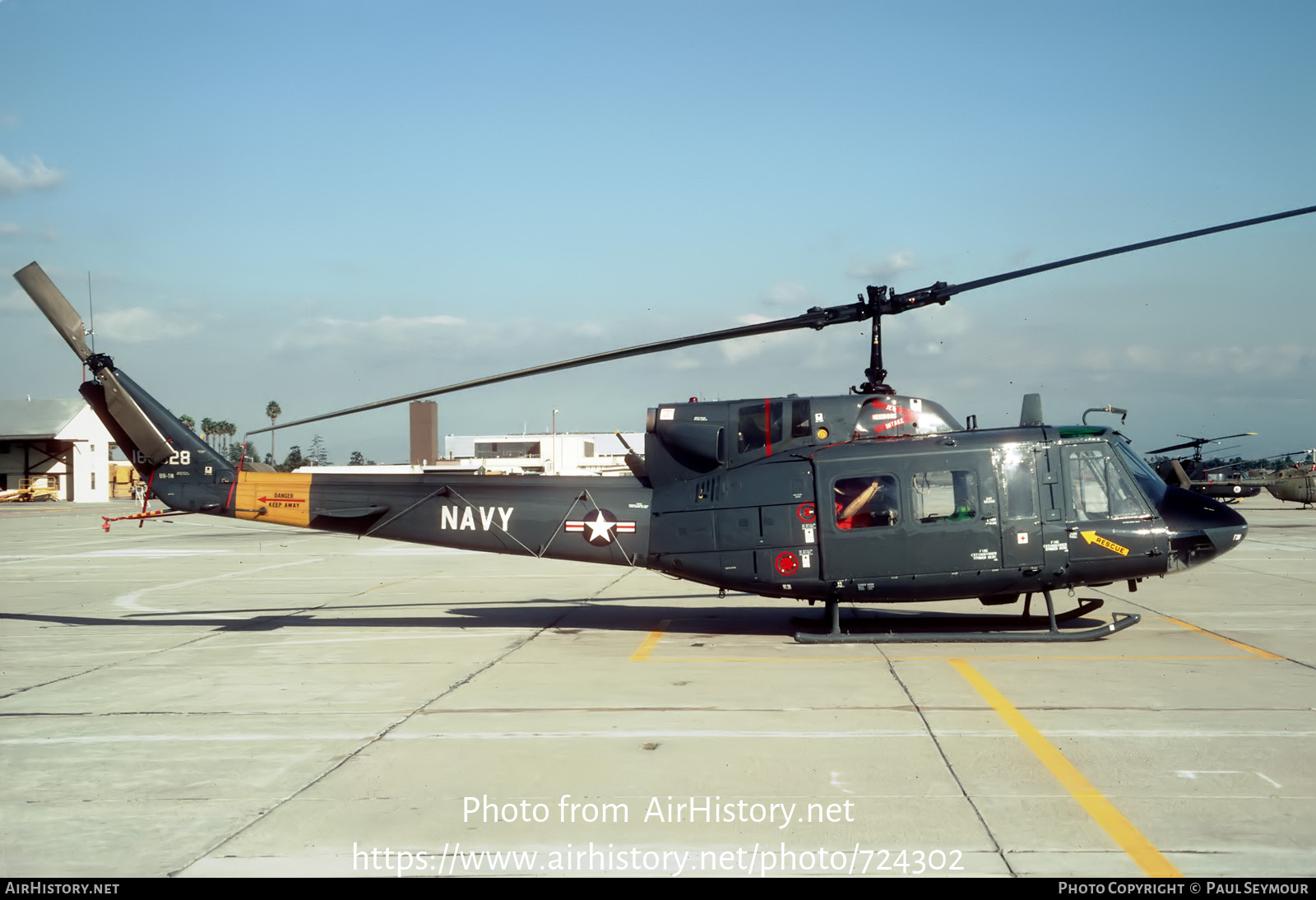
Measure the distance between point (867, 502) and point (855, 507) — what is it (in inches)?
5.8

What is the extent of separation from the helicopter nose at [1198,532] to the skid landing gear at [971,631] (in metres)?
0.94

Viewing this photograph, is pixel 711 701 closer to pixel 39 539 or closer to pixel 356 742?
pixel 356 742

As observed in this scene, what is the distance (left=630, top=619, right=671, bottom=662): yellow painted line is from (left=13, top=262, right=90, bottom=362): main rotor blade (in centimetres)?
860

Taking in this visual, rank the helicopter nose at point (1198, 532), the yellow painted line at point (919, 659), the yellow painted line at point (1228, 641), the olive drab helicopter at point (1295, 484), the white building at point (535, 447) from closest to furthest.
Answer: the yellow painted line at point (919, 659) < the yellow painted line at point (1228, 641) < the helicopter nose at point (1198, 532) < the olive drab helicopter at point (1295, 484) < the white building at point (535, 447)

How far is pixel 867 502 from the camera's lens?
11586 millimetres

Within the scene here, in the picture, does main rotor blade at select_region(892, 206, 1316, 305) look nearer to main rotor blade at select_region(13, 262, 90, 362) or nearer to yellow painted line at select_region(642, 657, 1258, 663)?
yellow painted line at select_region(642, 657, 1258, 663)

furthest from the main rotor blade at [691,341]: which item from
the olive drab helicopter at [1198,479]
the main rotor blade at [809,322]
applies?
the olive drab helicopter at [1198,479]

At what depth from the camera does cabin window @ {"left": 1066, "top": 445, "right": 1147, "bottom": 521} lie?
1149cm

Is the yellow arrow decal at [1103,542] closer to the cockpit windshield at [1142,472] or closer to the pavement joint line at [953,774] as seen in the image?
the cockpit windshield at [1142,472]

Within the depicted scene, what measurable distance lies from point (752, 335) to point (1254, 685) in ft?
19.8

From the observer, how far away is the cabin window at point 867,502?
37.8 ft

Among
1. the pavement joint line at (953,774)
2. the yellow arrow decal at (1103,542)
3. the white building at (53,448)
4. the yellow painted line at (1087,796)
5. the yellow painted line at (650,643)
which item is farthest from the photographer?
the white building at (53,448)

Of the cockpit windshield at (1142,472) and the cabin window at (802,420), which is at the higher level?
the cabin window at (802,420)
